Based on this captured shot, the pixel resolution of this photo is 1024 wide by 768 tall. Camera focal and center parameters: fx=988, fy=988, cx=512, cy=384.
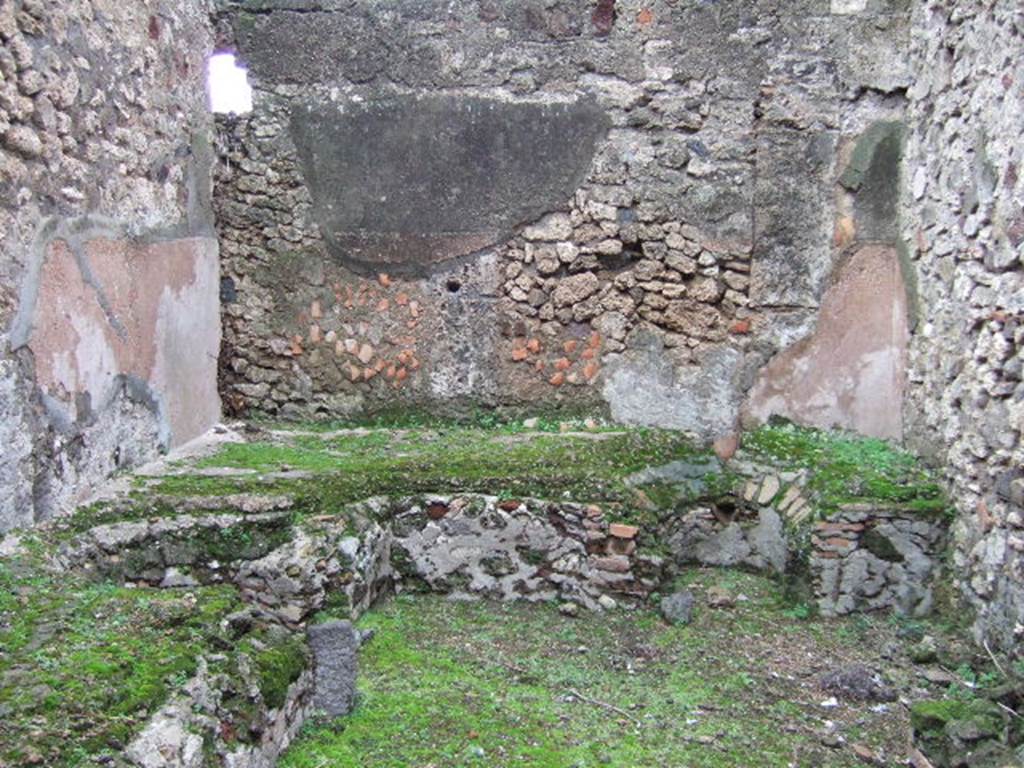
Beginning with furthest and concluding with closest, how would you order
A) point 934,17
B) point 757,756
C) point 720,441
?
1. point 720,441
2. point 934,17
3. point 757,756

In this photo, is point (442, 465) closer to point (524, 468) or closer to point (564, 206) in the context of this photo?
point (524, 468)

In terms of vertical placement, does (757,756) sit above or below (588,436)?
below

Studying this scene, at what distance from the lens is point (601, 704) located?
3393 millimetres

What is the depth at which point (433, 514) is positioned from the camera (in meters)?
4.34

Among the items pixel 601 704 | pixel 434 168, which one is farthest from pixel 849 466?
pixel 434 168

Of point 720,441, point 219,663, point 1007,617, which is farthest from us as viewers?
point 720,441

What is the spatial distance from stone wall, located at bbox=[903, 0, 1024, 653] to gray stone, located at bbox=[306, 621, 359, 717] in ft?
7.59

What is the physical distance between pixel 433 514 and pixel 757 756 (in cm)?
178

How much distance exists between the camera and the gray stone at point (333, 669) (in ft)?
10.4

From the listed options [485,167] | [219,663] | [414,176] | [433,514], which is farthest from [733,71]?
[219,663]

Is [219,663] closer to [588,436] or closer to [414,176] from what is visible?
[588,436]

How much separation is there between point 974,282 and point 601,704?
2234mm

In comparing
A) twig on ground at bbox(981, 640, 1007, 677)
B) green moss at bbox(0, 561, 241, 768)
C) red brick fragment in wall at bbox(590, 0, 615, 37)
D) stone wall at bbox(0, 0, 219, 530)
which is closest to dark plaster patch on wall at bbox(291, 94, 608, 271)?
red brick fragment in wall at bbox(590, 0, 615, 37)

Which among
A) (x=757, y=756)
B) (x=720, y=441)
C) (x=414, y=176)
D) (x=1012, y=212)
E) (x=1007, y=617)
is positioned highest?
(x=414, y=176)
